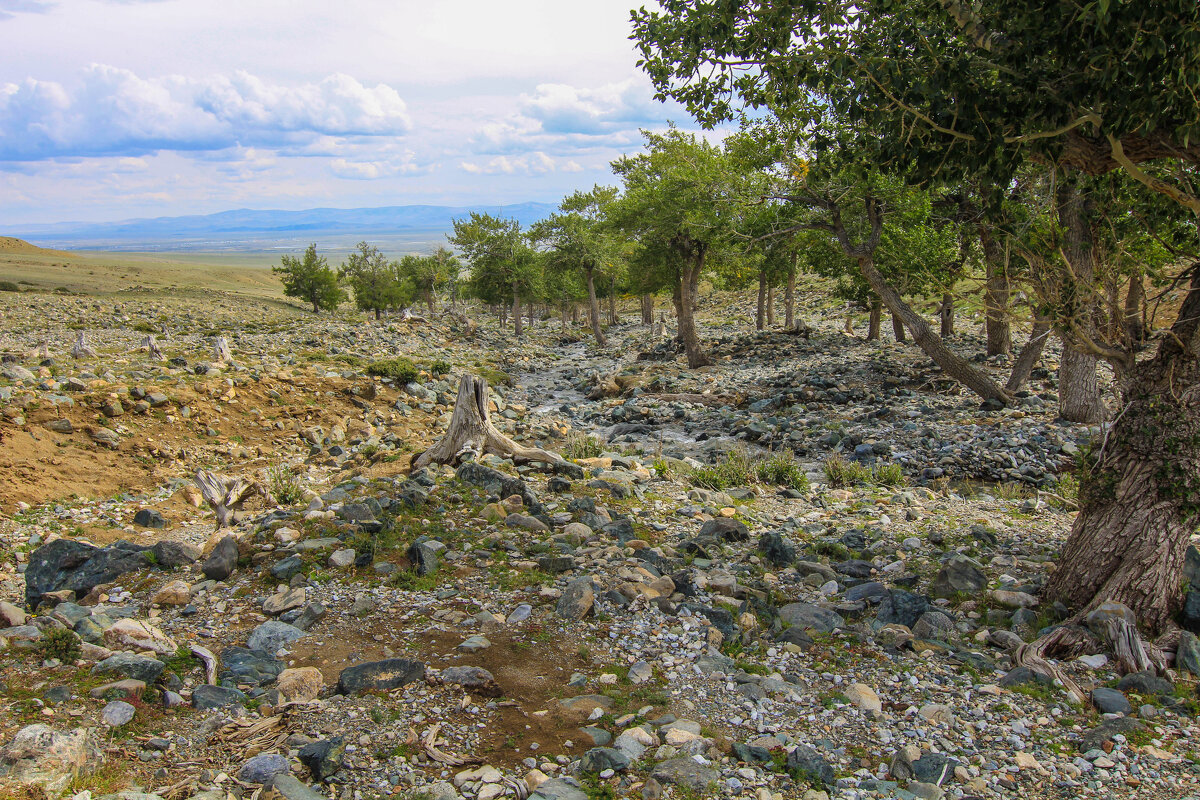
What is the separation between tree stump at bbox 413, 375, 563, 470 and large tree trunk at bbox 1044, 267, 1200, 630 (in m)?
7.53

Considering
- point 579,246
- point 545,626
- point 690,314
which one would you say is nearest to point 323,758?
point 545,626

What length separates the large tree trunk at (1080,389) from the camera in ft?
45.1

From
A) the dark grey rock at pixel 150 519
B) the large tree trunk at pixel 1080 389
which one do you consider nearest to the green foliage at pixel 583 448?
the dark grey rock at pixel 150 519

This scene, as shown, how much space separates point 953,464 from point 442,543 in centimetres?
993

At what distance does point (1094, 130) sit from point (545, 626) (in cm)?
604

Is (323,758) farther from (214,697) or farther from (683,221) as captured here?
(683,221)

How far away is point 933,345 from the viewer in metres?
16.4

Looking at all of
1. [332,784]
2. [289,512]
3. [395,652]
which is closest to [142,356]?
[289,512]

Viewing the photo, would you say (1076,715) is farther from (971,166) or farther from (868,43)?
(868,43)

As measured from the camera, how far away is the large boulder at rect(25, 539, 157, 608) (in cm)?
636

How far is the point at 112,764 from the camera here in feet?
12.6

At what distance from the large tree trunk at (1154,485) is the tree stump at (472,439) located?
24.7ft

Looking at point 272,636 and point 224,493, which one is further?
point 224,493

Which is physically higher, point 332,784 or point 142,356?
point 142,356
